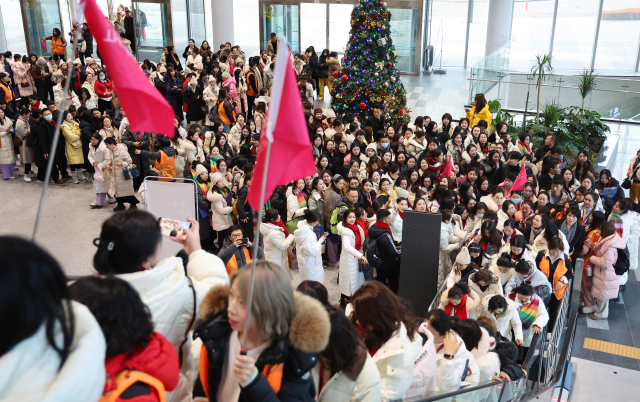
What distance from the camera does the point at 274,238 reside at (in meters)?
6.99

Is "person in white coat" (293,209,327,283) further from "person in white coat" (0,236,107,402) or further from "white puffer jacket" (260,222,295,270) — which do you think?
"person in white coat" (0,236,107,402)

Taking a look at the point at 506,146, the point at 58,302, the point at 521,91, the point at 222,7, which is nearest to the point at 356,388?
the point at 58,302

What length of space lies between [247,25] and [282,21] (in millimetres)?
1677

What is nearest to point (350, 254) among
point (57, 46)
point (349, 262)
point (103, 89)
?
point (349, 262)

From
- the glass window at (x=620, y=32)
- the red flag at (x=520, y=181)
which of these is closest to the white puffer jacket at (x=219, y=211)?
the red flag at (x=520, y=181)

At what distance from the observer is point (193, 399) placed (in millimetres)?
2604

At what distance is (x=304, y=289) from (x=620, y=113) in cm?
1408

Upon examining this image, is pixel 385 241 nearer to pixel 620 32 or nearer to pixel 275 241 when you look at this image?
pixel 275 241

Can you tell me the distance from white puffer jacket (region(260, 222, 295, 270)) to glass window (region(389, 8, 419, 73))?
43.9ft

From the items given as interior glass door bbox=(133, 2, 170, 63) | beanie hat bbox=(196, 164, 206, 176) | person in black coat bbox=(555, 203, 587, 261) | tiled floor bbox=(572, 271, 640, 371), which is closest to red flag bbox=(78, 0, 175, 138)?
beanie hat bbox=(196, 164, 206, 176)

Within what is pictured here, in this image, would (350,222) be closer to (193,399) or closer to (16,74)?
(193,399)

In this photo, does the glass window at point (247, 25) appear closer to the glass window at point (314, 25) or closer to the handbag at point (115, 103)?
the glass window at point (314, 25)

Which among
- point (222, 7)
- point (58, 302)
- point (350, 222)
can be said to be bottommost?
point (350, 222)

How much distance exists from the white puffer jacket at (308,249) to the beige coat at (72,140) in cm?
550
